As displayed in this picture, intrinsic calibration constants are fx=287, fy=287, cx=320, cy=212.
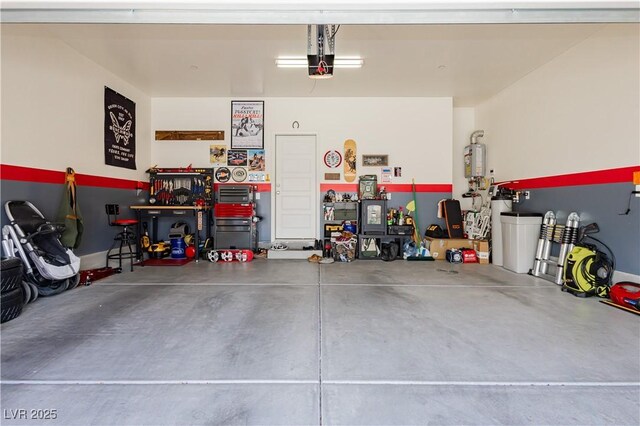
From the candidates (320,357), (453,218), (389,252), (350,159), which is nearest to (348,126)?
(350,159)

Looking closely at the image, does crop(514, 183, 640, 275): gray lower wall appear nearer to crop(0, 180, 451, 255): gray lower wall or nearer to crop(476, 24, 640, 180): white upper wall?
crop(476, 24, 640, 180): white upper wall

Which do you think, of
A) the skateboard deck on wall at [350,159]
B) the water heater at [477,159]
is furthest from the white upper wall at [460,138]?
the skateboard deck on wall at [350,159]

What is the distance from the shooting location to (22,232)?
10.00 feet

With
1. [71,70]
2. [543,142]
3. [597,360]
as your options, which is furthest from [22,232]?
[543,142]

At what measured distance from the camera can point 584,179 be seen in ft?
12.5

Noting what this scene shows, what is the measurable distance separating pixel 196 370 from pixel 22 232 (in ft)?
9.20

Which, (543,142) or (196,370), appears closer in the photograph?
(196,370)

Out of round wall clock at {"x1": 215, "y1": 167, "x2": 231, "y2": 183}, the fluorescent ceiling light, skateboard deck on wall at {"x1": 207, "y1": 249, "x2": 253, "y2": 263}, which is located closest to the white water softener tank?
Result: the fluorescent ceiling light

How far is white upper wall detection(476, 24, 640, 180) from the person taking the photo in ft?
10.9

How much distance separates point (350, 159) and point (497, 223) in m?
2.98

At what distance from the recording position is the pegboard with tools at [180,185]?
5652 millimetres

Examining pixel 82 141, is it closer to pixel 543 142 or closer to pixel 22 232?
pixel 22 232

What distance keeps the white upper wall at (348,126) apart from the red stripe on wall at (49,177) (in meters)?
1.27

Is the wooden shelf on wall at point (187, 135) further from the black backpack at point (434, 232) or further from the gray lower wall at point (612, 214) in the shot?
the gray lower wall at point (612, 214)
